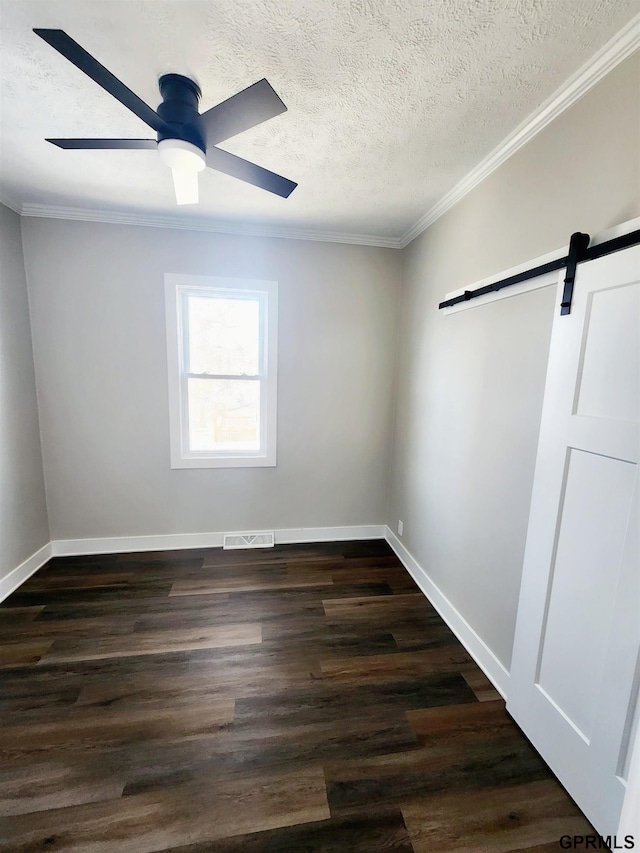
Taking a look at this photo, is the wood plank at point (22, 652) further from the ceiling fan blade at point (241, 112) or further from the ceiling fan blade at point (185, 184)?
the ceiling fan blade at point (241, 112)

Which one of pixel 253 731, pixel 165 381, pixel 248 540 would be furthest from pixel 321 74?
pixel 248 540

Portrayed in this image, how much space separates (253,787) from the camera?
1257mm

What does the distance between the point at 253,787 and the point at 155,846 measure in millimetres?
327

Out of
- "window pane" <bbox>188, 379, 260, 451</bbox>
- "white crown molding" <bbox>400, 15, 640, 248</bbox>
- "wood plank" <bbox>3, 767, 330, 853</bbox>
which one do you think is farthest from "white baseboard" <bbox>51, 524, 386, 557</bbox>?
"white crown molding" <bbox>400, 15, 640, 248</bbox>

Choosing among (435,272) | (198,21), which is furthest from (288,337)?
Answer: (198,21)

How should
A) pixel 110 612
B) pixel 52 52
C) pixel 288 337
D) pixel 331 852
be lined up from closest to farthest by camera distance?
pixel 331 852 → pixel 52 52 → pixel 110 612 → pixel 288 337

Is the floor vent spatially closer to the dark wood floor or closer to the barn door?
the dark wood floor

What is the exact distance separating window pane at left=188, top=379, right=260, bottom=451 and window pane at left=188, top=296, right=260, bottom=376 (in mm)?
130

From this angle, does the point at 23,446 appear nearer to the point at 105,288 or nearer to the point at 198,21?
the point at 105,288

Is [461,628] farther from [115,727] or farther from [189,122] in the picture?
[189,122]

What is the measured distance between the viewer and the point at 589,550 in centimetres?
119

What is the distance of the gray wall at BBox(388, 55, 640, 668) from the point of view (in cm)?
122

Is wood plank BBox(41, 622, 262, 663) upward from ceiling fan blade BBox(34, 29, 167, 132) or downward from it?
downward

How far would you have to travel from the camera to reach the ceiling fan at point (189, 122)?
1099 mm
